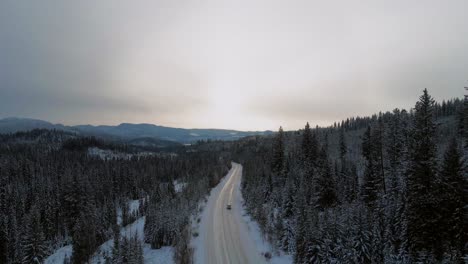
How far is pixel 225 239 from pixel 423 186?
26060 mm

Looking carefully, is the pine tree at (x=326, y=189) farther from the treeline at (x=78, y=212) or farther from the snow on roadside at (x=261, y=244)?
the treeline at (x=78, y=212)

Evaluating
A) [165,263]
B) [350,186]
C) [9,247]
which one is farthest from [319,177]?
[9,247]

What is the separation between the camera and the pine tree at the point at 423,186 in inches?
890

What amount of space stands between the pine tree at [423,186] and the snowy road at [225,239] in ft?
54.5

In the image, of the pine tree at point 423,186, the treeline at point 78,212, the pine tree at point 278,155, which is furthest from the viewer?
the pine tree at point 278,155

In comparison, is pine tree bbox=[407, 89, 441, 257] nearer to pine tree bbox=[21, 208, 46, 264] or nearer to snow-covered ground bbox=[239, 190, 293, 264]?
snow-covered ground bbox=[239, 190, 293, 264]

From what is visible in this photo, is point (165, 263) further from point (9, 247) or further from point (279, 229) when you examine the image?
point (9, 247)

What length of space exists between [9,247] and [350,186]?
2805 inches

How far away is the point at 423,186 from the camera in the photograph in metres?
22.9

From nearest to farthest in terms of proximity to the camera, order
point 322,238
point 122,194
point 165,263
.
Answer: point 322,238
point 165,263
point 122,194

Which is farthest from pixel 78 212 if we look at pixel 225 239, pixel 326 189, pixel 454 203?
pixel 454 203

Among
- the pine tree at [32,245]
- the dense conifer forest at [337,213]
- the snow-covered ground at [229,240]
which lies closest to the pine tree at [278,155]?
the dense conifer forest at [337,213]

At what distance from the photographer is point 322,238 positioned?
83.4 ft

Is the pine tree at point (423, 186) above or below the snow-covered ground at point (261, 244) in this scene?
above
